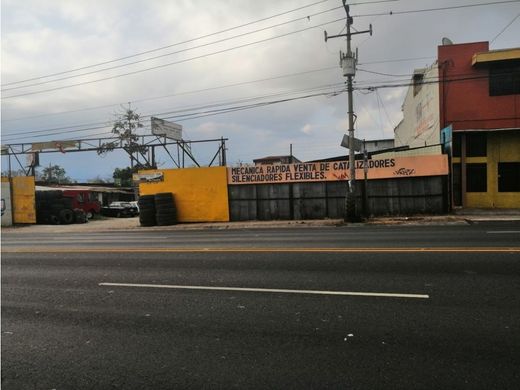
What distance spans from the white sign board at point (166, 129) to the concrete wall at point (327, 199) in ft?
51.4

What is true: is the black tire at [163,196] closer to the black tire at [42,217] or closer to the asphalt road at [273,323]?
the black tire at [42,217]

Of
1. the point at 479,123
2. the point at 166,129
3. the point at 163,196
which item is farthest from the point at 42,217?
the point at 479,123

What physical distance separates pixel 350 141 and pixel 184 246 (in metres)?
10.6

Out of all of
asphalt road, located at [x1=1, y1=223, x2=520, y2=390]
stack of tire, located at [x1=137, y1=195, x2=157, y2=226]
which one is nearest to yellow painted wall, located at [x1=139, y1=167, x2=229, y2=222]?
stack of tire, located at [x1=137, y1=195, x2=157, y2=226]

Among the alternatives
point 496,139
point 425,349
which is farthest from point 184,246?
point 496,139

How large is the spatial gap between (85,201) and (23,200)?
18.3 ft

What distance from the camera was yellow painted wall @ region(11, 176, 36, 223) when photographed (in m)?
30.6

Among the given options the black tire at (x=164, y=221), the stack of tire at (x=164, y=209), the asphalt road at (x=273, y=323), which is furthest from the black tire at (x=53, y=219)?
the asphalt road at (x=273, y=323)

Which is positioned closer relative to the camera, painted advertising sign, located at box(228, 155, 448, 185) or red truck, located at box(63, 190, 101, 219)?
painted advertising sign, located at box(228, 155, 448, 185)

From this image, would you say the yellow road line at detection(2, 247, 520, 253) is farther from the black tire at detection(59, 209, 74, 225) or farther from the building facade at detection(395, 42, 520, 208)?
the black tire at detection(59, 209, 74, 225)

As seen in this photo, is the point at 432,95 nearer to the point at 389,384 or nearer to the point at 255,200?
the point at 255,200

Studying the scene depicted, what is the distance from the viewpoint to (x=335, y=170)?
23.3 meters

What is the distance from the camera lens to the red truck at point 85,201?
34.7m

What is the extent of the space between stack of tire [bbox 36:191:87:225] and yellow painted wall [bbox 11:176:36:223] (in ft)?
3.00
